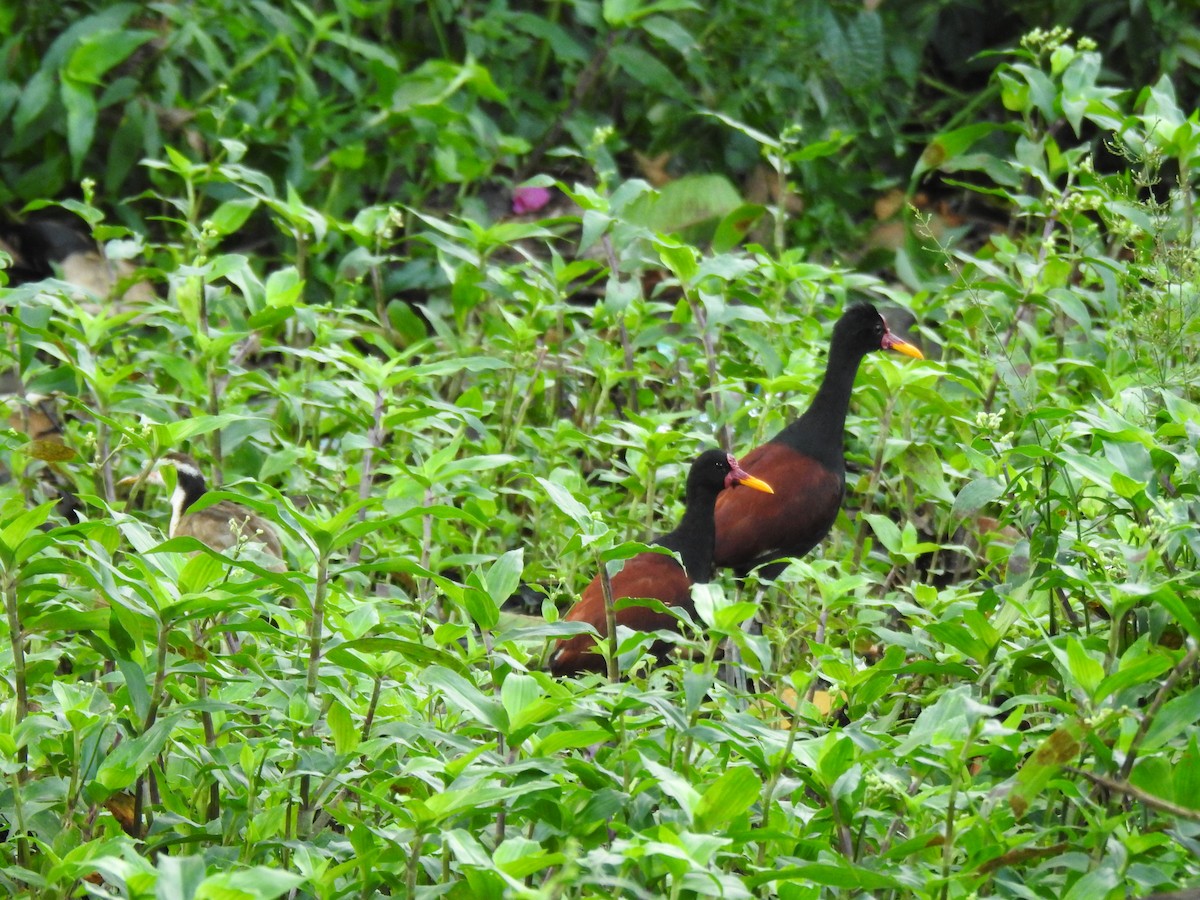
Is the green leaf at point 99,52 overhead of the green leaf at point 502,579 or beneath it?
beneath

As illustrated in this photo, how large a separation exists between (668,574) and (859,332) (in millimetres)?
1025

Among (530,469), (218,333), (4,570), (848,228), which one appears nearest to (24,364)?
(218,333)

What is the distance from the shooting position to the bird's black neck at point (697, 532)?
3.94m

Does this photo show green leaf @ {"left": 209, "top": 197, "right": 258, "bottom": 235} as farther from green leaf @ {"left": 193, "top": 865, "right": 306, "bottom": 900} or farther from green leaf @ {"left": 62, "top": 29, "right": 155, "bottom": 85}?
green leaf @ {"left": 193, "top": 865, "right": 306, "bottom": 900}

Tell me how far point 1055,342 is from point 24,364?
279 cm

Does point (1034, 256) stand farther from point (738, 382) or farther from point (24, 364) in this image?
point (24, 364)

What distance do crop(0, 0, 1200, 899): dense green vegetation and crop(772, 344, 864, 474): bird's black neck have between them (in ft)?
0.24

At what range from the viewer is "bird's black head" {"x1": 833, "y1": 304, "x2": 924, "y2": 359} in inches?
170

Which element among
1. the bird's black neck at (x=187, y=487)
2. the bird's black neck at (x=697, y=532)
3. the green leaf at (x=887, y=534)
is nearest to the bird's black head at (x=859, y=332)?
the bird's black neck at (x=697, y=532)

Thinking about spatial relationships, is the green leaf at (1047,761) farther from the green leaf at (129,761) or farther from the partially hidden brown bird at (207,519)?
the partially hidden brown bird at (207,519)

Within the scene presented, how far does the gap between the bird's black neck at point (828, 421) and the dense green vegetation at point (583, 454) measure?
7cm

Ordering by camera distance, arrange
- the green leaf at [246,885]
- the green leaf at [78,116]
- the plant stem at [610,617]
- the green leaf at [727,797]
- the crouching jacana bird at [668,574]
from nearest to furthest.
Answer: the green leaf at [246,885] → the green leaf at [727,797] → the plant stem at [610,617] → the crouching jacana bird at [668,574] → the green leaf at [78,116]

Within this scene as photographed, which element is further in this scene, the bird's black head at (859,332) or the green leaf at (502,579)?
the bird's black head at (859,332)

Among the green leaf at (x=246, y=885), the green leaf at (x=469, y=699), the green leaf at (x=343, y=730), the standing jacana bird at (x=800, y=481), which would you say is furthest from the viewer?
the standing jacana bird at (x=800, y=481)
